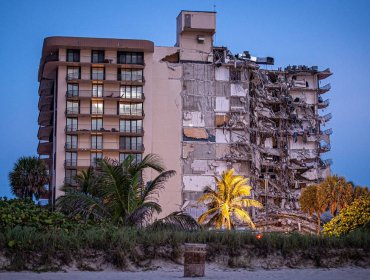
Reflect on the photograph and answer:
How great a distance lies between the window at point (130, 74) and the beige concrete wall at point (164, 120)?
30.1 inches

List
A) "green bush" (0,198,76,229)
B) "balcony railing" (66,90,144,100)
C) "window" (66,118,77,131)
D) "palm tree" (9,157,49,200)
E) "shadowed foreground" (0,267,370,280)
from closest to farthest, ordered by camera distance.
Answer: "shadowed foreground" (0,267,370,280)
"green bush" (0,198,76,229)
"palm tree" (9,157,49,200)
"window" (66,118,77,131)
"balcony railing" (66,90,144,100)

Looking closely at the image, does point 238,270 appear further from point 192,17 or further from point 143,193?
point 192,17

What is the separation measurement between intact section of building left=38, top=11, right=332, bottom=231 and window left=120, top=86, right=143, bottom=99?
0.12m

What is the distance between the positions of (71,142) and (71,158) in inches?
80.3

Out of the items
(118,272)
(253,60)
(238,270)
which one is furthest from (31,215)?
(253,60)

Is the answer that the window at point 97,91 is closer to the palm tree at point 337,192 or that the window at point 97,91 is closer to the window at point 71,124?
the window at point 71,124

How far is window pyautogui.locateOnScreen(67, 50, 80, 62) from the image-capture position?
8925 cm

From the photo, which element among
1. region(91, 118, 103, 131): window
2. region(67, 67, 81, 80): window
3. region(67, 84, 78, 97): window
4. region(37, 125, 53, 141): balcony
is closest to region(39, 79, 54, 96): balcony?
region(37, 125, 53, 141): balcony

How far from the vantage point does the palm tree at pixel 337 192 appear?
78875 millimetres

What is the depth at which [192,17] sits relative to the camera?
93.6 m

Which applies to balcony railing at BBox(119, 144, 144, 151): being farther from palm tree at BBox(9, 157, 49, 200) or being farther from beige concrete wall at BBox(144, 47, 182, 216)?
palm tree at BBox(9, 157, 49, 200)

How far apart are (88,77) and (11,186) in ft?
60.8

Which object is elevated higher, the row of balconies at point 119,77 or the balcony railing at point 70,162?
the row of balconies at point 119,77

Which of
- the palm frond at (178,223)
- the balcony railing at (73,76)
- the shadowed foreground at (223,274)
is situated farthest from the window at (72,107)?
the shadowed foreground at (223,274)
